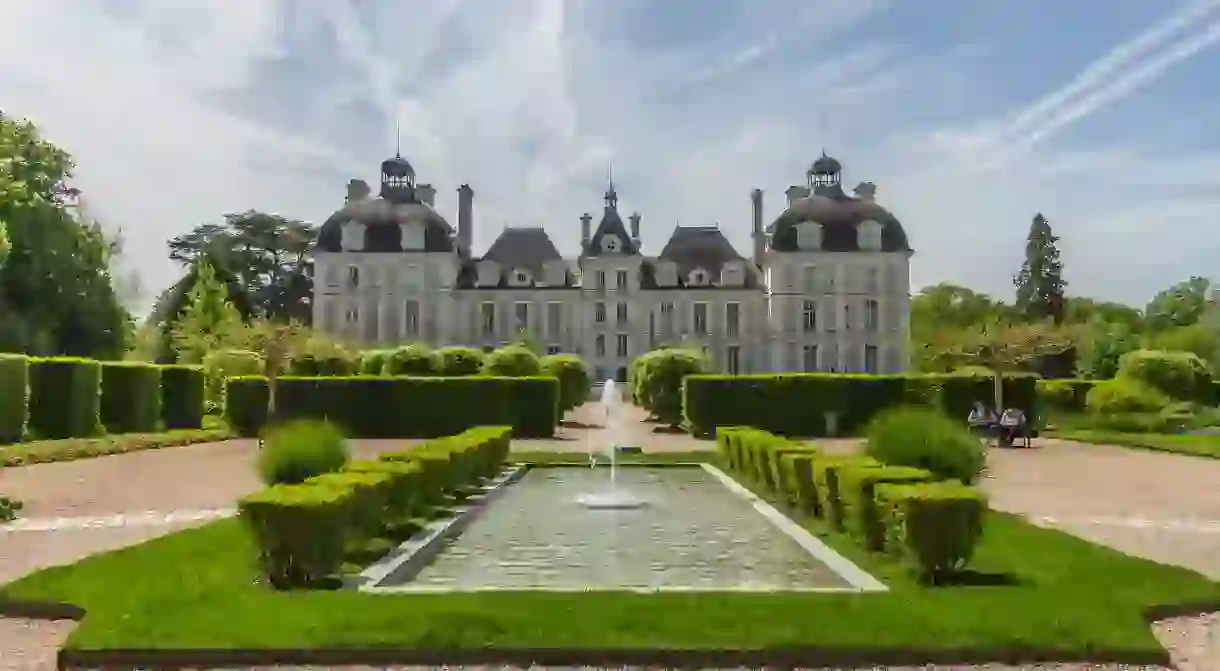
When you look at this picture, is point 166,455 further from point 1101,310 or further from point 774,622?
point 1101,310

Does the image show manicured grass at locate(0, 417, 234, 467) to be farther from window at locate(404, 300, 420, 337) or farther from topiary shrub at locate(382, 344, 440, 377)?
window at locate(404, 300, 420, 337)

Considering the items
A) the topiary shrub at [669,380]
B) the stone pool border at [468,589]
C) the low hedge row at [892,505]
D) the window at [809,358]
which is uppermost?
the window at [809,358]

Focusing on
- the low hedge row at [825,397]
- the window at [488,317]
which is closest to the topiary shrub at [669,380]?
the low hedge row at [825,397]

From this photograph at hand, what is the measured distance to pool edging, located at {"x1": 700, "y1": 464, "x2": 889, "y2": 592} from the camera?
7.11 meters

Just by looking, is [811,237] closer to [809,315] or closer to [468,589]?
[809,315]

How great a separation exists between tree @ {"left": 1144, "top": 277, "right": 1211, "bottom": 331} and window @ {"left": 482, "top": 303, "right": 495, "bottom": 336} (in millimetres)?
38735

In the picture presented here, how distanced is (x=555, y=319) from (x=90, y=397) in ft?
98.5

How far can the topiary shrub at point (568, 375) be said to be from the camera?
35.4 m

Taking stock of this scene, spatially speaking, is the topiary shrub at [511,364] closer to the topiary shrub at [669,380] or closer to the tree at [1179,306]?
the topiary shrub at [669,380]

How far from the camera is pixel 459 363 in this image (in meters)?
33.8

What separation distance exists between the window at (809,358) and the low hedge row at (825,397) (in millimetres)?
25001

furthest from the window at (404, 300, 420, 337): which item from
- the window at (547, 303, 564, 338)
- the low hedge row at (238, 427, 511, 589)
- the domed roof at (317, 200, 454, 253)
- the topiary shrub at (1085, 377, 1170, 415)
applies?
the low hedge row at (238, 427, 511, 589)

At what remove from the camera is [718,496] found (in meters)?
13.2

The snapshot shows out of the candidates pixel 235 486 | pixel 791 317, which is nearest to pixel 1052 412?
pixel 791 317
